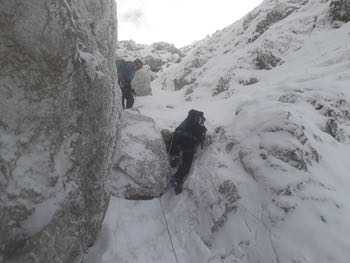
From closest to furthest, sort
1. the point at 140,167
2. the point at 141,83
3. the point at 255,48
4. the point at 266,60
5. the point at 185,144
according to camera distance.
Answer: the point at 140,167
the point at 185,144
the point at 266,60
the point at 141,83
the point at 255,48

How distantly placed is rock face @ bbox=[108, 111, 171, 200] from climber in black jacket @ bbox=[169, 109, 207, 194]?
294 millimetres

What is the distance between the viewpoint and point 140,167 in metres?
7.97

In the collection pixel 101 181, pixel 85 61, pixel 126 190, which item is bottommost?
pixel 126 190

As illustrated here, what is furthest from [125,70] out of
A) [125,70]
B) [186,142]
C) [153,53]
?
[153,53]

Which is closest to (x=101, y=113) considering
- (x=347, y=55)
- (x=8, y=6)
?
(x=8, y=6)

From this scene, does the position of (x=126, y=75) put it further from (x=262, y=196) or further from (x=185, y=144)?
(x=262, y=196)

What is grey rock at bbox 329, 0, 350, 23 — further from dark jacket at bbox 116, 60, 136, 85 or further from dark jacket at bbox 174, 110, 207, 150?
dark jacket at bbox 174, 110, 207, 150

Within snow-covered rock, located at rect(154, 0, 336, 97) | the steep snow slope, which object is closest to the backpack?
the steep snow slope

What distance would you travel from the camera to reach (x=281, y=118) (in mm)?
7297

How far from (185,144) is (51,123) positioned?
353cm

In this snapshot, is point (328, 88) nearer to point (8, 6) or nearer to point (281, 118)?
point (281, 118)

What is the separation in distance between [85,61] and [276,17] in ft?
56.9

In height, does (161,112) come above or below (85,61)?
below

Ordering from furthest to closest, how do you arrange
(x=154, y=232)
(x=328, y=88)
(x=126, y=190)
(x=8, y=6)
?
(x=328, y=88)
(x=126, y=190)
(x=154, y=232)
(x=8, y=6)
